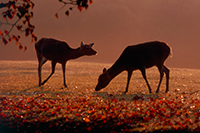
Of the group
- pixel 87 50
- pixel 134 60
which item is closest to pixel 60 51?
pixel 87 50

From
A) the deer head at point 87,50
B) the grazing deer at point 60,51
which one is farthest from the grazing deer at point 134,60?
the grazing deer at point 60,51

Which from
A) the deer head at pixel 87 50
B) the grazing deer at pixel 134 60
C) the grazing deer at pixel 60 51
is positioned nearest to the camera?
the grazing deer at pixel 134 60

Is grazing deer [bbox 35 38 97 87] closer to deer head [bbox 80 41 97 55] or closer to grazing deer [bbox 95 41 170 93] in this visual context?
deer head [bbox 80 41 97 55]

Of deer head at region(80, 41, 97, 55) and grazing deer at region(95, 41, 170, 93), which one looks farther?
deer head at region(80, 41, 97, 55)

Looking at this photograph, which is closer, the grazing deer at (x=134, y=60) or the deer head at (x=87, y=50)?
the grazing deer at (x=134, y=60)

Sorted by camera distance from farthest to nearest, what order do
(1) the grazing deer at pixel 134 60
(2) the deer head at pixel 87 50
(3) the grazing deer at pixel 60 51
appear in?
(3) the grazing deer at pixel 60 51 → (2) the deer head at pixel 87 50 → (1) the grazing deer at pixel 134 60

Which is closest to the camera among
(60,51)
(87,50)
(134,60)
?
(134,60)

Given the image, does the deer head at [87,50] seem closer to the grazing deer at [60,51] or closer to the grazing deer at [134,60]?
the grazing deer at [60,51]

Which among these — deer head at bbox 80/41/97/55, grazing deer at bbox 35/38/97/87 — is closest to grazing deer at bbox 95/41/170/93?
deer head at bbox 80/41/97/55

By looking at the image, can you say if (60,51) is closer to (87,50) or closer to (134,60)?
(87,50)

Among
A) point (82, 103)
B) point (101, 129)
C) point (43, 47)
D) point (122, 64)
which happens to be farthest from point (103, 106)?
point (43, 47)

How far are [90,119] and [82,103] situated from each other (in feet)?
6.17

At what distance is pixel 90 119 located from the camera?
25.7 feet

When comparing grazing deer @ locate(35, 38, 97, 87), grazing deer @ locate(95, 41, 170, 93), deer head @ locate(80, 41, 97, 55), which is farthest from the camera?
grazing deer @ locate(35, 38, 97, 87)
